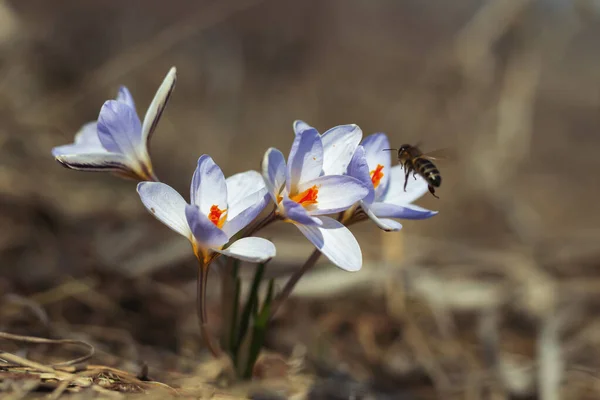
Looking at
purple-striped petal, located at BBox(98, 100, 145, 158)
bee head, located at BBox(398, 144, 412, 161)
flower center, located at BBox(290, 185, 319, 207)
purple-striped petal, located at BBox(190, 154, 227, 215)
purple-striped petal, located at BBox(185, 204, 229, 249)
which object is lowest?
purple-striped petal, located at BBox(185, 204, 229, 249)

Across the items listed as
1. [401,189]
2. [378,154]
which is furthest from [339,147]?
[401,189]

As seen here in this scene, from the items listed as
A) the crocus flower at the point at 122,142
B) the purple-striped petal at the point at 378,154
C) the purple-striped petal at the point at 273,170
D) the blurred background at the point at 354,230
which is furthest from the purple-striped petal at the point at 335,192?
A: the blurred background at the point at 354,230

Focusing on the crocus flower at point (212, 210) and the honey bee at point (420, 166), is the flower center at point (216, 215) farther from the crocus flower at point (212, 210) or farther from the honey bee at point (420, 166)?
the honey bee at point (420, 166)

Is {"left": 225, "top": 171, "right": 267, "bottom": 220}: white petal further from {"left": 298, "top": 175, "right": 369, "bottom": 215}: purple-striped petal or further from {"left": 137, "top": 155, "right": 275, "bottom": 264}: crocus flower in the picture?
{"left": 298, "top": 175, "right": 369, "bottom": 215}: purple-striped petal

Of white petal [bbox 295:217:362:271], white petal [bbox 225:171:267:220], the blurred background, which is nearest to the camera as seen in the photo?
white petal [bbox 295:217:362:271]

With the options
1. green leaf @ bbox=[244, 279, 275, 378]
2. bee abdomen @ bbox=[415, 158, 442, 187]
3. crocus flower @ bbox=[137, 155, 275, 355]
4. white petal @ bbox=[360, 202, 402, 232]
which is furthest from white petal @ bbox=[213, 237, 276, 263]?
bee abdomen @ bbox=[415, 158, 442, 187]
